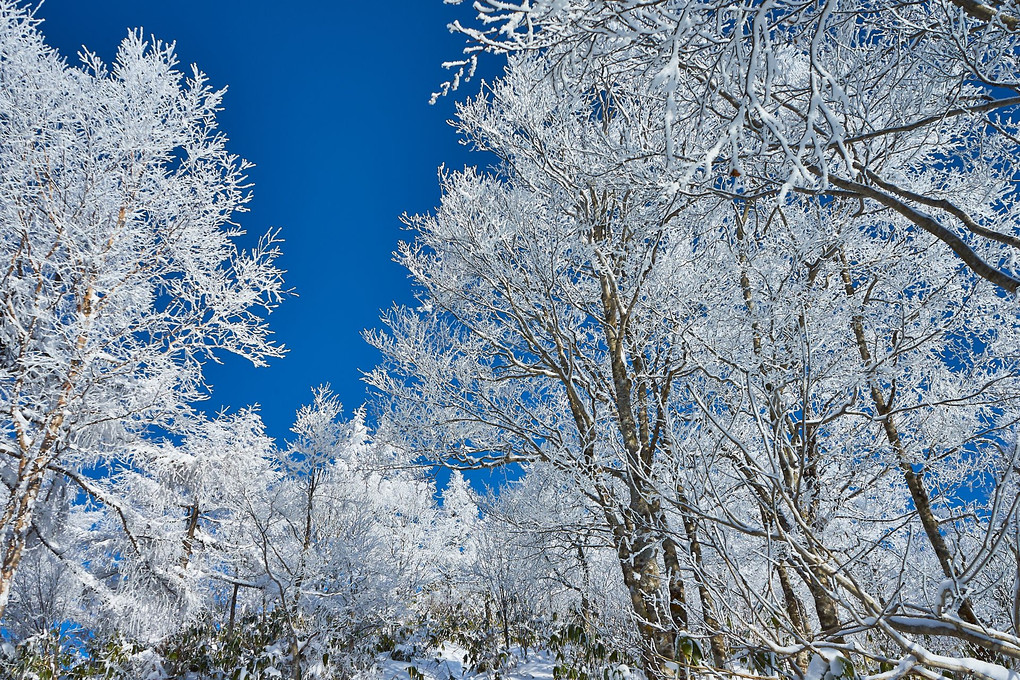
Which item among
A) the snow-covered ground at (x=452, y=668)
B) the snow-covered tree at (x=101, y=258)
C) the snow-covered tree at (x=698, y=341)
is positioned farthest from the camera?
the snow-covered ground at (x=452, y=668)

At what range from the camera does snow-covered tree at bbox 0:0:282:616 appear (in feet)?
18.5

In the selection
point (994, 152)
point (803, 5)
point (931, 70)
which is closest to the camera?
point (803, 5)

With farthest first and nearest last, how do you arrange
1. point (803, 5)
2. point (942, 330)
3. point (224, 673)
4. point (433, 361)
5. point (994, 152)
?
point (224, 673) < point (433, 361) < point (942, 330) < point (994, 152) < point (803, 5)

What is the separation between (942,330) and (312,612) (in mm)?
9756

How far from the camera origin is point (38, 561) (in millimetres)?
7648

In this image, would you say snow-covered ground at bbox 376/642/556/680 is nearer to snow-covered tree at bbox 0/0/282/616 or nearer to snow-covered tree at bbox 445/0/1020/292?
snow-covered tree at bbox 0/0/282/616

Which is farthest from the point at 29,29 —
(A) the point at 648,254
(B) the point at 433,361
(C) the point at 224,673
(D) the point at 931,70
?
(C) the point at 224,673

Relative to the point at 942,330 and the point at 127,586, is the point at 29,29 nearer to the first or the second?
the point at 127,586

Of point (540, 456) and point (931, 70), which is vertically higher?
point (931, 70)

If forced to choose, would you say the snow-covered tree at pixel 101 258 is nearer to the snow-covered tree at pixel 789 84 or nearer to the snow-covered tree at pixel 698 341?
the snow-covered tree at pixel 698 341

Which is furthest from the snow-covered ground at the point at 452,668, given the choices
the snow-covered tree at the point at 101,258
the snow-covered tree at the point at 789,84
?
the snow-covered tree at the point at 789,84

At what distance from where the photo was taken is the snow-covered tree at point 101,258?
18.5ft

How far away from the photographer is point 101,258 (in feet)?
19.5

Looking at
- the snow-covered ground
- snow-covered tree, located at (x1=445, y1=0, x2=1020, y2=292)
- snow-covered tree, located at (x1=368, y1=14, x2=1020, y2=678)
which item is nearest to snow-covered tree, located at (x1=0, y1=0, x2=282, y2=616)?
snow-covered tree, located at (x1=368, y1=14, x2=1020, y2=678)
